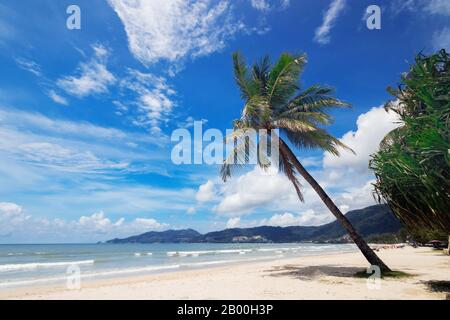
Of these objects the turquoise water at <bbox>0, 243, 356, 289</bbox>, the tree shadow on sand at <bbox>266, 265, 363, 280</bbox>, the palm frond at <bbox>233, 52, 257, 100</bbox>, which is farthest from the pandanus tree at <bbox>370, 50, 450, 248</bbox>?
the turquoise water at <bbox>0, 243, 356, 289</bbox>

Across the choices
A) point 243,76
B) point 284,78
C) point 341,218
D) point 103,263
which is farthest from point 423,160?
point 103,263

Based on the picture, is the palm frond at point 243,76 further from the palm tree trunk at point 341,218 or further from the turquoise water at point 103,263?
the turquoise water at point 103,263

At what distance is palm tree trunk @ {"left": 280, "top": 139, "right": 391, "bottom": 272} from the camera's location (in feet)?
41.7

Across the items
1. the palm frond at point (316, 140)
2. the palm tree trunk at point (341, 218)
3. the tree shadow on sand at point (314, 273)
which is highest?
the palm frond at point (316, 140)

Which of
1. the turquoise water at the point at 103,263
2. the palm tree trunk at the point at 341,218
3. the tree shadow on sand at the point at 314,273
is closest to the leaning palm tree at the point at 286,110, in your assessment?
the palm tree trunk at the point at 341,218

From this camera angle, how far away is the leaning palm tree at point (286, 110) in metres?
13.7

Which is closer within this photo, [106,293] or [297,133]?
[106,293]

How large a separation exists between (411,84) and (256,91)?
23.7 ft

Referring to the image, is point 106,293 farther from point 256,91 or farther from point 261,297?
point 256,91

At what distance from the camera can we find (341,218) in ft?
42.3

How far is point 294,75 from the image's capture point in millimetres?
14656

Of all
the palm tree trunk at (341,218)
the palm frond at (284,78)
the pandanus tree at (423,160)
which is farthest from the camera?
the palm frond at (284,78)

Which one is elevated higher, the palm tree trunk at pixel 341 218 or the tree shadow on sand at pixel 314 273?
the palm tree trunk at pixel 341 218
